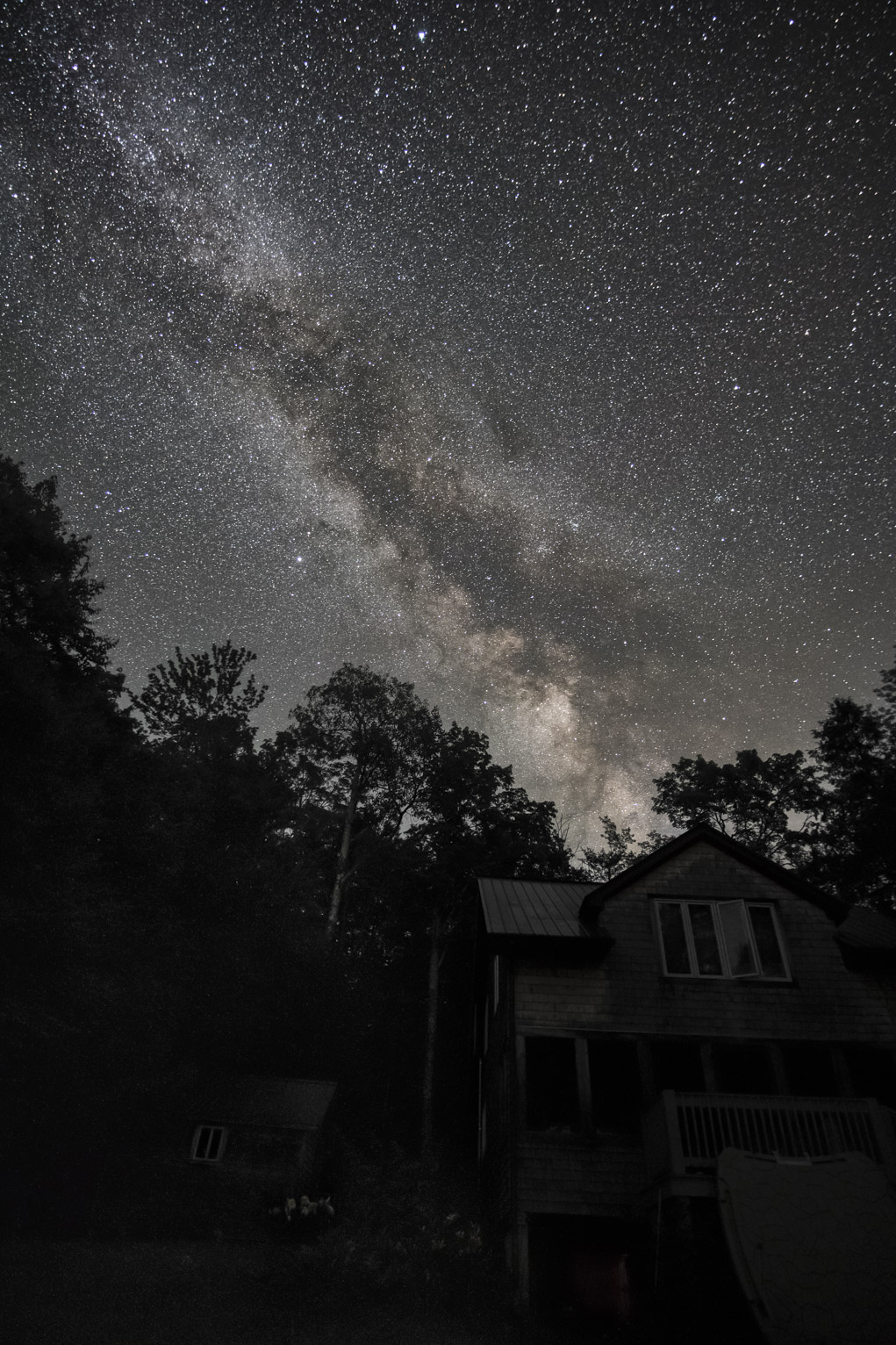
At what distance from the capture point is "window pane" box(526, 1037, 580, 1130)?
1588 cm

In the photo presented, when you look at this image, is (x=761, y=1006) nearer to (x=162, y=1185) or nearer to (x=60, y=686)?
(x=162, y=1185)

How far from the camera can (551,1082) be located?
638 inches

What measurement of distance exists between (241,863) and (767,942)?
17.3m

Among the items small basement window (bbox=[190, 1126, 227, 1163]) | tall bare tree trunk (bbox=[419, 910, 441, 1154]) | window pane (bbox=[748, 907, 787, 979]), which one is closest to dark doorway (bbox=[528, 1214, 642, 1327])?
window pane (bbox=[748, 907, 787, 979])

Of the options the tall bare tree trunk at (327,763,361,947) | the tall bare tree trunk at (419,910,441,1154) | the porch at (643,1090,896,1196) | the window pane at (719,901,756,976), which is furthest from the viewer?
the tall bare tree trunk at (327,763,361,947)

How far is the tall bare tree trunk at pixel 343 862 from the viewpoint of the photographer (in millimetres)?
31172

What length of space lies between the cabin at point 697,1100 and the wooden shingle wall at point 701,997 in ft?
0.12

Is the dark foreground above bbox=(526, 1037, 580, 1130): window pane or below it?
below

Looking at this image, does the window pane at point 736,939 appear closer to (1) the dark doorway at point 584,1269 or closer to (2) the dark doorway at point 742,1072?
(2) the dark doorway at point 742,1072

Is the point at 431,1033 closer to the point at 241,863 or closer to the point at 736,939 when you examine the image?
the point at 241,863

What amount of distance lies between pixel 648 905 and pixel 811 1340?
7.90m

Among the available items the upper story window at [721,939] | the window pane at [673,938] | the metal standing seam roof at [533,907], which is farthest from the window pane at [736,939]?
the metal standing seam roof at [533,907]

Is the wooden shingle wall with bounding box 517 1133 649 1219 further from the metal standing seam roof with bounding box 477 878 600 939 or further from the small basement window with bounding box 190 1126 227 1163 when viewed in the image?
the small basement window with bounding box 190 1126 227 1163

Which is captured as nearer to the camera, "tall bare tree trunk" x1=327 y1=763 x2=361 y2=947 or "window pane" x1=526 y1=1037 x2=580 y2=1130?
"window pane" x1=526 y1=1037 x2=580 y2=1130
